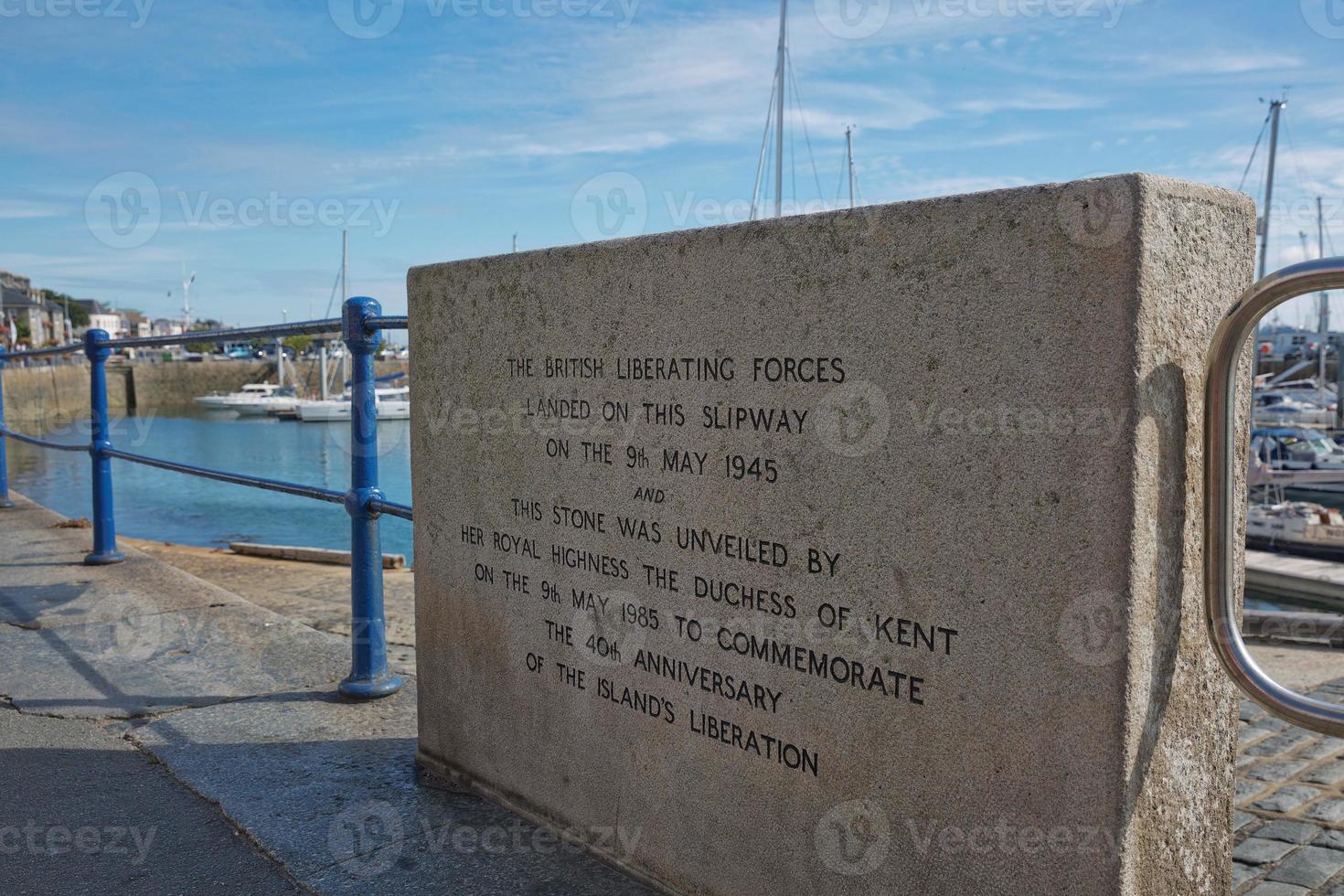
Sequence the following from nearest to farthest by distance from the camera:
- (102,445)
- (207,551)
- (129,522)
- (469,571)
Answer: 1. (469,571)
2. (102,445)
3. (207,551)
4. (129,522)

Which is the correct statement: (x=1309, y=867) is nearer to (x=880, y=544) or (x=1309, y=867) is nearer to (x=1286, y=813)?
(x=1286, y=813)

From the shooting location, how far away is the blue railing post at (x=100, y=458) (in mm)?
5801

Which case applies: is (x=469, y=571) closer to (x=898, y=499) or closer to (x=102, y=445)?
(x=898, y=499)

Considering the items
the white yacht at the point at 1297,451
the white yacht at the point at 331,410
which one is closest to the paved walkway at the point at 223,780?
the white yacht at the point at 1297,451

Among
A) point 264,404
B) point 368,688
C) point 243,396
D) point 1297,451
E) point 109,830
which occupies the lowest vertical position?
point 1297,451

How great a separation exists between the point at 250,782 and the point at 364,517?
3.05ft

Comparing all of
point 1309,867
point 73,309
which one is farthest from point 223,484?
point 73,309

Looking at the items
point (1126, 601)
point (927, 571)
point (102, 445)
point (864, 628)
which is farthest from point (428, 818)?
point (102, 445)

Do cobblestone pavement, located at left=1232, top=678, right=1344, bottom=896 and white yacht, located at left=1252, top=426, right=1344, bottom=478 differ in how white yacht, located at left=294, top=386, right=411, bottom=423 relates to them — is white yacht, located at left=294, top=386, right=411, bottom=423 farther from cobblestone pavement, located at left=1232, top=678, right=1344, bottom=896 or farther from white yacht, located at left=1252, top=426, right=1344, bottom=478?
cobblestone pavement, located at left=1232, top=678, right=1344, bottom=896

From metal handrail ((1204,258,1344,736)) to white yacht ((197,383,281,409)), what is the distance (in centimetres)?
7302

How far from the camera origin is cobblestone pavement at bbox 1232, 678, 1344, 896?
2.65 meters

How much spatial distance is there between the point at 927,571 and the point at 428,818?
1.65 meters

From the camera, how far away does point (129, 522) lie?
26.0 meters

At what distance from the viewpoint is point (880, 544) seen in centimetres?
190
